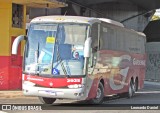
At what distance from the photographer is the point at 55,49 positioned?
1656 cm

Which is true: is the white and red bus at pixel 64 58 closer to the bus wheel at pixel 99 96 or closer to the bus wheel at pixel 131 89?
the bus wheel at pixel 99 96

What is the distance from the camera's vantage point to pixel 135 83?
24.6 m

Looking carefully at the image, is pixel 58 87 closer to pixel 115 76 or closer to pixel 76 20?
pixel 76 20

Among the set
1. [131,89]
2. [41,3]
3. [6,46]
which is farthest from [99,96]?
[41,3]

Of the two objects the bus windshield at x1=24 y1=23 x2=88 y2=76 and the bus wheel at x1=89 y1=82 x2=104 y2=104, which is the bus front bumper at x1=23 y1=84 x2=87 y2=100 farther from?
the bus wheel at x1=89 y1=82 x2=104 y2=104

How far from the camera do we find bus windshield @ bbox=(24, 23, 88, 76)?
650 inches

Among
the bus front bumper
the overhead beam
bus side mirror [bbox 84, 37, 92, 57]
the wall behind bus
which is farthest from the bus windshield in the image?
the overhead beam

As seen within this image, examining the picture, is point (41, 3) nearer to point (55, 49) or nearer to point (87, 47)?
point (55, 49)

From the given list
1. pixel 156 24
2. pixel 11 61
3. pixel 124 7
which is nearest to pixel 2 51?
pixel 11 61

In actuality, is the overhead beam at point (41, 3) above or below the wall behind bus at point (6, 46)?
above

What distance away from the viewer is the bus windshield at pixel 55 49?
16500 mm

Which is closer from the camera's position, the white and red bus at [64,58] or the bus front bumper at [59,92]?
the bus front bumper at [59,92]

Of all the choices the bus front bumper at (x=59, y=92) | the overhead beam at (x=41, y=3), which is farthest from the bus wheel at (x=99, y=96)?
the overhead beam at (x=41, y=3)

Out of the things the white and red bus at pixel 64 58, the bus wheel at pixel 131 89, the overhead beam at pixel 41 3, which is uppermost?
the overhead beam at pixel 41 3
